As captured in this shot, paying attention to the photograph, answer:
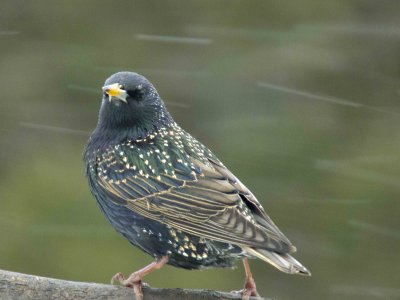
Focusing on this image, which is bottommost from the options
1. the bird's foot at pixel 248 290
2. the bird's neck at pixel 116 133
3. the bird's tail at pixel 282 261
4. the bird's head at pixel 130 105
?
the bird's foot at pixel 248 290

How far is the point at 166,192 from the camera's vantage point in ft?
13.2

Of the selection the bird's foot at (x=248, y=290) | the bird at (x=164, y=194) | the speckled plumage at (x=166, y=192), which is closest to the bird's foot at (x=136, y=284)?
the bird at (x=164, y=194)

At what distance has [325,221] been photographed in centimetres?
691

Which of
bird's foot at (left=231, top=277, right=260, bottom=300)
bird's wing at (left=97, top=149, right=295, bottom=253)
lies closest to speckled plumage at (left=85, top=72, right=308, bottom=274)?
bird's wing at (left=97, top=149, right=295, bottom=253)

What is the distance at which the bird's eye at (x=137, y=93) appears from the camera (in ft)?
13.5

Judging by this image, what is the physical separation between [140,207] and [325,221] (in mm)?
3068

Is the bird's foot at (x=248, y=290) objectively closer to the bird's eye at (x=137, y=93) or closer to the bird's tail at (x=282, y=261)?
the bird's tail at (x=282, y=261)

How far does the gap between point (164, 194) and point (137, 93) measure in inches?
16.3

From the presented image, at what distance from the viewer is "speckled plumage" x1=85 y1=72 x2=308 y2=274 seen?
12.6 feet

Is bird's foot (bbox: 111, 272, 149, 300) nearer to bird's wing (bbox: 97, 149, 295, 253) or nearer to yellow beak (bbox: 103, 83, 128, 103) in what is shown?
bird's wing (bbox: 97, 149, 295, 253)

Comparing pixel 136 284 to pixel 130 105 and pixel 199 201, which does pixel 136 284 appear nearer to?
pixel 199 201

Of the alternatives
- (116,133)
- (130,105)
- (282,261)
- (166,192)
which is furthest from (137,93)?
(282,261)

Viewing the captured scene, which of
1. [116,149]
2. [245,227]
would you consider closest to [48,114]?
[116,149]

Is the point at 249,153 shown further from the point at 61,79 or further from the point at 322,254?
the point at 61,79
